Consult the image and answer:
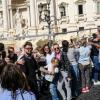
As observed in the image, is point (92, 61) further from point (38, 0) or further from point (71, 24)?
point (38, 0)

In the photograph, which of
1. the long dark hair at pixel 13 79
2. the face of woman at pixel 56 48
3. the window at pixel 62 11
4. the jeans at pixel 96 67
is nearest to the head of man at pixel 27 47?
the face of woman at pixel 56 48

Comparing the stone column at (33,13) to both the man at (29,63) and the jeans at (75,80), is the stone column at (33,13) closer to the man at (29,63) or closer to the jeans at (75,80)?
the jeans at (75,80)

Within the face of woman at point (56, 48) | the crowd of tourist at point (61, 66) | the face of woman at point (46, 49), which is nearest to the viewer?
the crowd of tourist at point (61, 66)

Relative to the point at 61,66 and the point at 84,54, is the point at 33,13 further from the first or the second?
the point at 61,66

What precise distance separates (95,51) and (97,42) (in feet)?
1.24

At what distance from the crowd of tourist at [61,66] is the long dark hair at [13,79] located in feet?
13.1

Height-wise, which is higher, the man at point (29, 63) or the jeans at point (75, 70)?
the man at point (29, 63)

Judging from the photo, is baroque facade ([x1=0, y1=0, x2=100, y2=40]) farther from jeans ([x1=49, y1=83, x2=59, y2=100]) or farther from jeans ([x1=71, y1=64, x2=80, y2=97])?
jeans ([x1=49, y1=83, x2=59, y2=100])

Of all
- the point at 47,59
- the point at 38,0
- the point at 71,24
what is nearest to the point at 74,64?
the point at 47,59

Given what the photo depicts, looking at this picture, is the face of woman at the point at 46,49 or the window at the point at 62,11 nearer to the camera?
the face of woman at the point at 46,49

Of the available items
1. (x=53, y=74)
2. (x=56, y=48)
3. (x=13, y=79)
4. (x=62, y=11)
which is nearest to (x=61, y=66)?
(x=53, y=74)

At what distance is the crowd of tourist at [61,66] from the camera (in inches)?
350

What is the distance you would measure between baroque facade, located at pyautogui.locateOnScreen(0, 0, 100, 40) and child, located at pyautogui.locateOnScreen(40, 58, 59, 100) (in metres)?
35.9

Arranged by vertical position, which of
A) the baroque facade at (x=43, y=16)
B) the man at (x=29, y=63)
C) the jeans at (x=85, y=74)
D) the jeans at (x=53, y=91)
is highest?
the baroque facade at (x=43, y=16)
